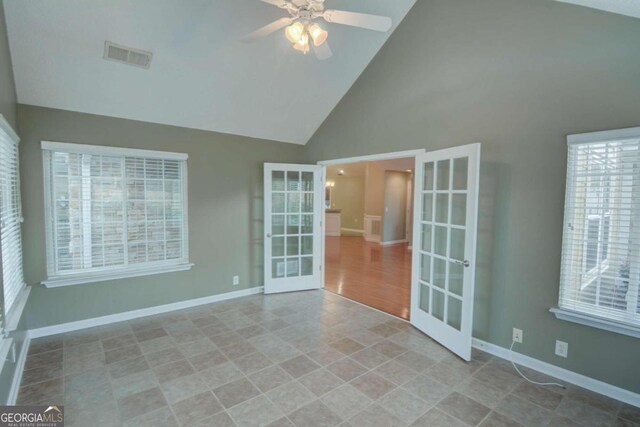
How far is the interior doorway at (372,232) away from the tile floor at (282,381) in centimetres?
114

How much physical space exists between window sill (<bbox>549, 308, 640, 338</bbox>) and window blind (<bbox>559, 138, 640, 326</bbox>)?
3cm

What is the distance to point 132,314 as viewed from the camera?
3750mm

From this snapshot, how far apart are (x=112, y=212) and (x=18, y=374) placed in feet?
5.73

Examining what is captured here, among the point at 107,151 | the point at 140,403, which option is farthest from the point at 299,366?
the point at 107,151

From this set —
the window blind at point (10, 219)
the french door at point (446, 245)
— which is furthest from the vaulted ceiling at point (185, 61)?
the french door at point (446, 245)

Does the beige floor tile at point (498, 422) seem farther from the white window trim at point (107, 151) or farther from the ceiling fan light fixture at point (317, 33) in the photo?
the white window trim at point (107, 151)

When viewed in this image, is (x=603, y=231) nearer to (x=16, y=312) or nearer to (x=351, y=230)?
(x=16, y=312)

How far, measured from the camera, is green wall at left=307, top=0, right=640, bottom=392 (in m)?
2.29

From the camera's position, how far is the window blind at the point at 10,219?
2258mm

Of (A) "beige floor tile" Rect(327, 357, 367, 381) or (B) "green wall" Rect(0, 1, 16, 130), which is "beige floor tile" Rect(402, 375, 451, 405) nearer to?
(A) "beige floor tile" Rect(327, 357, 367, 381)

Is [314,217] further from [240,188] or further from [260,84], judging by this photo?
[260,84]

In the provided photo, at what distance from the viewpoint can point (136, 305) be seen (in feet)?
12.4

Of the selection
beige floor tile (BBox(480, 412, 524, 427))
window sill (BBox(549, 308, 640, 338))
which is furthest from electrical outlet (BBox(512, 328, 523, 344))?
beige floor tile (BBox(480, 412, 524, 427))

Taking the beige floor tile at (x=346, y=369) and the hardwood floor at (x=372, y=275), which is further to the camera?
the hardwood floor at (x=372, y=275)
